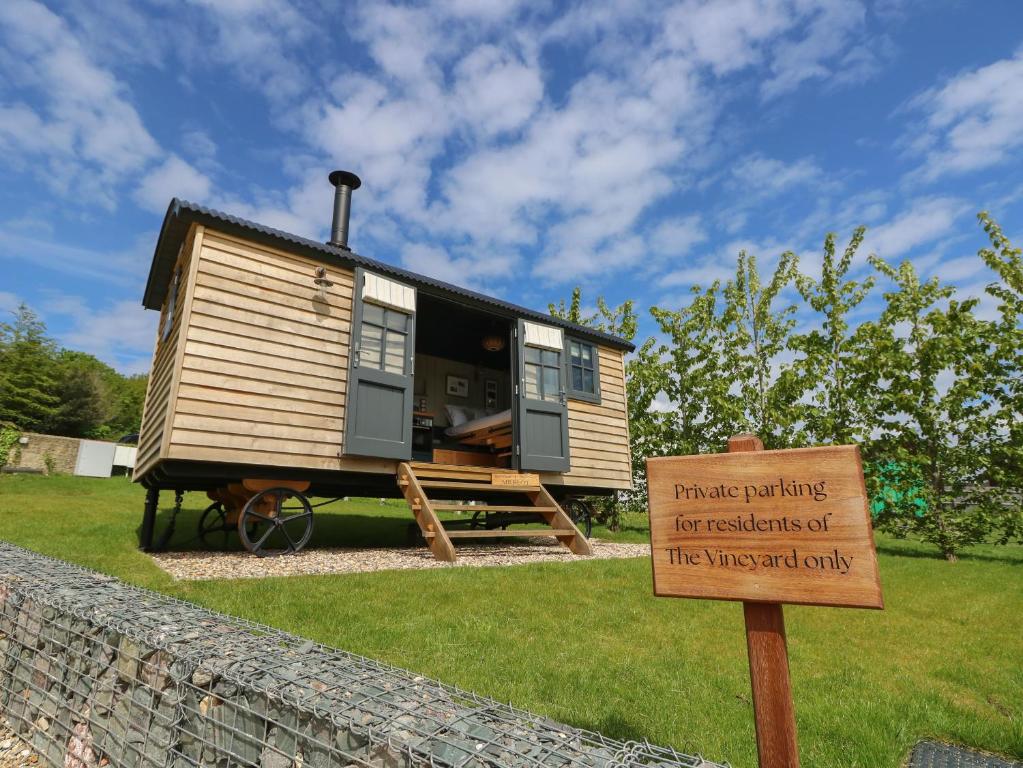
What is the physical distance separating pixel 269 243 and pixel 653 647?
20.8 feet

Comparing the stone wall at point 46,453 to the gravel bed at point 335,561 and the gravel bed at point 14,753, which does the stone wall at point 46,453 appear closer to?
the gravel bed at point 335,561

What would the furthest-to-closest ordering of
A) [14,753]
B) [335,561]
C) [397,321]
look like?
[397,321] < [335,561] < [14,753]

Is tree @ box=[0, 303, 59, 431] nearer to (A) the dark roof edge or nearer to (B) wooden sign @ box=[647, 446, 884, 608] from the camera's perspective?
(A) the dark roof edge

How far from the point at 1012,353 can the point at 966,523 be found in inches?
126

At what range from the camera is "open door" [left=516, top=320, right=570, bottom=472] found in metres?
8.60

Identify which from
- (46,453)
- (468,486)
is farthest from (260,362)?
(46,453)

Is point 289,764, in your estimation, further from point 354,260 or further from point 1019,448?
point 1019,448

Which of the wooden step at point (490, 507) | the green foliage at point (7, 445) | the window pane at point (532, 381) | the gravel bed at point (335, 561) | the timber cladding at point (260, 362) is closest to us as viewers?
the gravel bed at point (335, 561)

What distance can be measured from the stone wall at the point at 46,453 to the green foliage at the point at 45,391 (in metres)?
8.67

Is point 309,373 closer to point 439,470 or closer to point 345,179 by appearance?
point 439,470

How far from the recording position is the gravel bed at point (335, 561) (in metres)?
5.14

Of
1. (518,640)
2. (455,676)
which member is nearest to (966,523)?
(518,640)

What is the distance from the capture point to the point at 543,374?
9117mm

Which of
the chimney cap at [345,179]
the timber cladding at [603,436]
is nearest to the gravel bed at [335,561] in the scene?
the timber cladding at [603,436]
